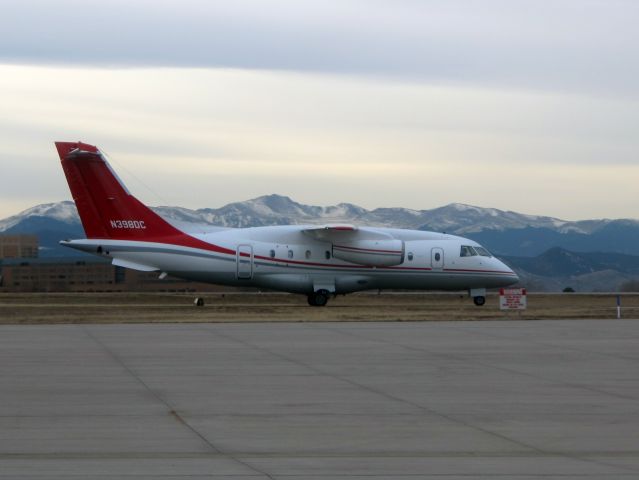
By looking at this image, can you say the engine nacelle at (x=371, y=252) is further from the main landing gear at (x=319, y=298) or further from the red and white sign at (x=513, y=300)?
the red and white sign at (x=513, y=300)

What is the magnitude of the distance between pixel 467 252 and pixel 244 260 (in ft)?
32.5

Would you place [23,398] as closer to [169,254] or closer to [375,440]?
[375,440]

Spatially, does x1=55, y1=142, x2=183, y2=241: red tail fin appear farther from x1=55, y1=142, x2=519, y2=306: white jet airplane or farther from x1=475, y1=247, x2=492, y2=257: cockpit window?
x1=475, y1=247, x2=492, y2=257: cockpit window

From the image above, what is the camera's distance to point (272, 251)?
48.7 meters

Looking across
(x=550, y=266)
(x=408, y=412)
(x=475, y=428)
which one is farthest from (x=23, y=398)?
(x=550, y=266)

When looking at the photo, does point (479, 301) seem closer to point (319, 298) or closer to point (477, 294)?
point (477, 294)

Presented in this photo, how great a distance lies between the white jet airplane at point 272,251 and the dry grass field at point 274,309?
5.32 ft

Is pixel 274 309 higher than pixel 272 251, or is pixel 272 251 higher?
pixel 272 251

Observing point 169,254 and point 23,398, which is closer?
point 23,398

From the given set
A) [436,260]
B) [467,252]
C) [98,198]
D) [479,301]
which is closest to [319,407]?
[98,198]

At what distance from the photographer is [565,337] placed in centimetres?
2862

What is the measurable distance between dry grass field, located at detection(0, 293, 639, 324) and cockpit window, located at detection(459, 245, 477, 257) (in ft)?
9.26

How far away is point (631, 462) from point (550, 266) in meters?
125

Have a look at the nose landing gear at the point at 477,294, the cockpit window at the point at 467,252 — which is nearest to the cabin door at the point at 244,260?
the cockpit window at the point at 467,252
